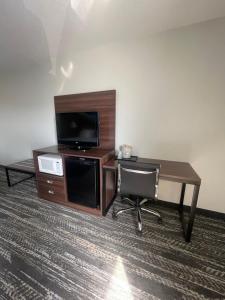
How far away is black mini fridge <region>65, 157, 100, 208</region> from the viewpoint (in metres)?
2.09

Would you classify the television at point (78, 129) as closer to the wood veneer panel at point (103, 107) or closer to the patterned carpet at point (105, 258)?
the wood veneer panel at point (103, 107)

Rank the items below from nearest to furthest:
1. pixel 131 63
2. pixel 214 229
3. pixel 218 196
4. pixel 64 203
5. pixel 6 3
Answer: pixel 6 3, pixel 214 229, pixel 218 196, pixel 131 63, pixel 64 203

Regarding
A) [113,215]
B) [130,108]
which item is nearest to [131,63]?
[130,108]

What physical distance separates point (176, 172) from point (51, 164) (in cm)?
181

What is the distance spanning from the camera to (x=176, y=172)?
70.9 inches

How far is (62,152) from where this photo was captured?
7.44 feet

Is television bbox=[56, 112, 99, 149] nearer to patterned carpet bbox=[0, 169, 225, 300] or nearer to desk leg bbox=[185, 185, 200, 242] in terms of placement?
patterned carpet bbox=[0, 169, 225, 300]

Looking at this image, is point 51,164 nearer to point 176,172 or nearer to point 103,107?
point 103,107

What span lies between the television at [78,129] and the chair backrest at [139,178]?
2.67 ft

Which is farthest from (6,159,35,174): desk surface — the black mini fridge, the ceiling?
the ceiling

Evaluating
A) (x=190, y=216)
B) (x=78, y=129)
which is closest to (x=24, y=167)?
(x=78, y=129)

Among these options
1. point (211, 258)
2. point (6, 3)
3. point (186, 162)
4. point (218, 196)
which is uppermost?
point (6, 3)

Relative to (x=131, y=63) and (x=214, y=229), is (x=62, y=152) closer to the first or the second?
(x=131, y=63)

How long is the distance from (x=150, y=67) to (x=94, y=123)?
1151 mm
